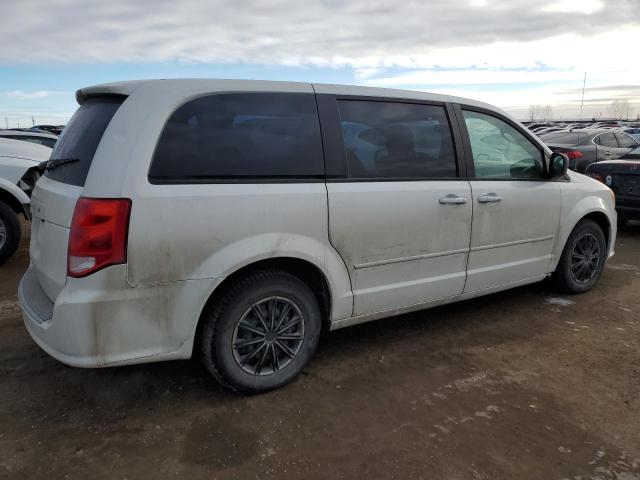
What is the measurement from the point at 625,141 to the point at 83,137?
513 inches

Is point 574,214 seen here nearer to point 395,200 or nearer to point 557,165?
point 557,165

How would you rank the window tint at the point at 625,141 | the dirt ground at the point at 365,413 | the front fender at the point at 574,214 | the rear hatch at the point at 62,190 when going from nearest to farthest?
1. the dirt ground at the point at 365,413
2. the rear hatch at the point at 62,190
3. the front fender at the point at 574,214
4. the window tint at the point at 625,141

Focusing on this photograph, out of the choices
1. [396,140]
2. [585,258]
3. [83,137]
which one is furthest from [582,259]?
[83,137]

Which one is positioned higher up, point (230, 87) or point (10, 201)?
point (230, 87)

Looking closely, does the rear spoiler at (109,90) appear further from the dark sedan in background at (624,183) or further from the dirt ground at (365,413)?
the dark sedan in background at (624,183)

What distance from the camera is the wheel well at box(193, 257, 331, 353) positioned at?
2867 mm

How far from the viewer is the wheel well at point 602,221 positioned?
4.84 metres

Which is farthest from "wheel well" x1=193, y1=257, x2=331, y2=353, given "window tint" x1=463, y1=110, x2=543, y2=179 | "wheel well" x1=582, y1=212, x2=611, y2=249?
"wheel well" x1=582, y1=212, x2=611, y2=249

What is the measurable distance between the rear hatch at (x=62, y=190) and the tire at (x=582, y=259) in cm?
388

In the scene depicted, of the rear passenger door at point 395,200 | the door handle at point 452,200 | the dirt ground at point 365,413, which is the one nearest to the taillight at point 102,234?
the dirt ground at point 365,413

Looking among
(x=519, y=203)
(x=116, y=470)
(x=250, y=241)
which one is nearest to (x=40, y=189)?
(x=250, y=241)

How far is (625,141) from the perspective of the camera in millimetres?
12508

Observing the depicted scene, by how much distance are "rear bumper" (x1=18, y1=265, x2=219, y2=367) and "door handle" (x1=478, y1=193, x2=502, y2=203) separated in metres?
2.12

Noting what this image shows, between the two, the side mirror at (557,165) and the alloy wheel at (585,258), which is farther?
the alloy wheel at (585,258)
